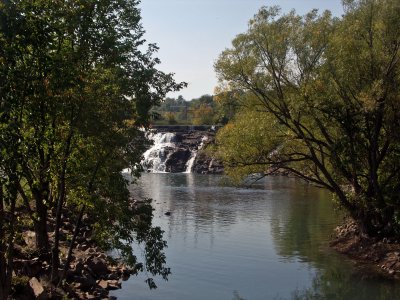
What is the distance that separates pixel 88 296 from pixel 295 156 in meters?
16.9

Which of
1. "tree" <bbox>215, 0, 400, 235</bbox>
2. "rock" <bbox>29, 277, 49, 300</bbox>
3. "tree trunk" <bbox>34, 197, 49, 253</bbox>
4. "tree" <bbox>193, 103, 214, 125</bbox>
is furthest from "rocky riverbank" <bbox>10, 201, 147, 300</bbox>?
"tree" <bbox>193, 103, 214, 125</bbox>

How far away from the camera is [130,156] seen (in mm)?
15570

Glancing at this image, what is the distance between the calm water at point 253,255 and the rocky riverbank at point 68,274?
966mm

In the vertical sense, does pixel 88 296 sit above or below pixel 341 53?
below

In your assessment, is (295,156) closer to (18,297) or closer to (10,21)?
(18,297)

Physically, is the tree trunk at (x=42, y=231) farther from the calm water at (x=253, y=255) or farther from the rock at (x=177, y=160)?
the rock at (x=177, y=160)

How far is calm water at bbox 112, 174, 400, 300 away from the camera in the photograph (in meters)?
21.8

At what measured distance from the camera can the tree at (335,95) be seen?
24453 millimetres

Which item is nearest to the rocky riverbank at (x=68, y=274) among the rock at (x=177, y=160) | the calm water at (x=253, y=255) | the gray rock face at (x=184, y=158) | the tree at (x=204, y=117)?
the calm water at (x=253, y=255)

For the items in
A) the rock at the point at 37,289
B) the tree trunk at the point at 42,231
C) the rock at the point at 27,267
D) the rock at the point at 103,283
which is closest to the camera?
the rock at the point at 37,289

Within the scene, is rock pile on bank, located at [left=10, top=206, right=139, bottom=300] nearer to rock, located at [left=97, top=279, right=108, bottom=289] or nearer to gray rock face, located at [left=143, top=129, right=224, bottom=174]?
rock, located at [left=97, top=279, right=108, bottom=289]

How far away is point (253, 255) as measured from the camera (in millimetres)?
28500

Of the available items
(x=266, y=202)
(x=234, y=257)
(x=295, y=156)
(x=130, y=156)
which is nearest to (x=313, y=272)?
(x=234, y=257)

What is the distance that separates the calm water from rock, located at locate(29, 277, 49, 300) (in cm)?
483
